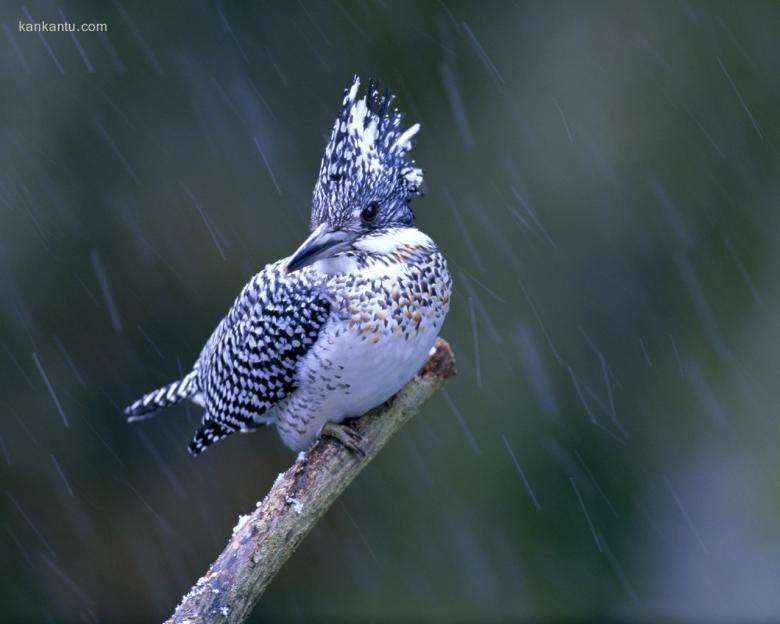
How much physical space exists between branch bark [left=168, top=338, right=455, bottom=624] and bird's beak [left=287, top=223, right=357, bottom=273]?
49 cm

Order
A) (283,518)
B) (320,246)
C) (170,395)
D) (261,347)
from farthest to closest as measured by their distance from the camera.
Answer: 1. (170,395)
2. (261,347)
3. (283,518)
4. (320,246)

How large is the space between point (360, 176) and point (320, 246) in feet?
0.61

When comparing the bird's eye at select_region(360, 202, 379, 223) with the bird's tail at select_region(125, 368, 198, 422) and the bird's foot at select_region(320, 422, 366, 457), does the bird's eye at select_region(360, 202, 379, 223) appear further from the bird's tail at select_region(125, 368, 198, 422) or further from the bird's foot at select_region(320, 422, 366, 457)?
the bird's tail at select_region(125, 368, 198, 422)

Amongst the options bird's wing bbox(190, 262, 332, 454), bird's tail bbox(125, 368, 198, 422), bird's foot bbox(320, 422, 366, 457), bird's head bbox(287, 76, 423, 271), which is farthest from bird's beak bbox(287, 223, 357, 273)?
bird's tail bbox(125, 368, 198, 422)

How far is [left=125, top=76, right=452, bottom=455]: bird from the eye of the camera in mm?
2061

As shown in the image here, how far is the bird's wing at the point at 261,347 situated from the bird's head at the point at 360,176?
178 millimetres

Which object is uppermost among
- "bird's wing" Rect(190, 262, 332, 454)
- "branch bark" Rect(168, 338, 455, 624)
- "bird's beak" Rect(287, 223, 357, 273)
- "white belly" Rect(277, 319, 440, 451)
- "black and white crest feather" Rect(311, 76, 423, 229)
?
"black and white crest feather" Rect(311, 76, 423, 229)

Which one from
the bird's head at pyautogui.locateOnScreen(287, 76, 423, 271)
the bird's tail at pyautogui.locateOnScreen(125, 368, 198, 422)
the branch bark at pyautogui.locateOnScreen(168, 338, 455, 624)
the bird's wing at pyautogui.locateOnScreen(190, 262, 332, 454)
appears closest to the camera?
the branch bark at pyautogui.locateOnScreen(168, 338, 455, 624)

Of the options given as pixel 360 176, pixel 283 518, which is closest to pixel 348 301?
pixel 360 176

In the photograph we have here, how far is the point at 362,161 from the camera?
6.74 feet

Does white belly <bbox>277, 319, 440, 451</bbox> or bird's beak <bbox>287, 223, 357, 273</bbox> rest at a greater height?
bird's beak <bbox>287, 223, 357, 273</bbox>

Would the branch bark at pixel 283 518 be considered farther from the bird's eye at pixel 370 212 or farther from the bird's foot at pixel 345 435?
the bird's eye at pixel 370 212

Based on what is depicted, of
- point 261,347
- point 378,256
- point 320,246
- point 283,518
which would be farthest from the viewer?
point 261,347

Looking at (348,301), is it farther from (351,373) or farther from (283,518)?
(283,518)
